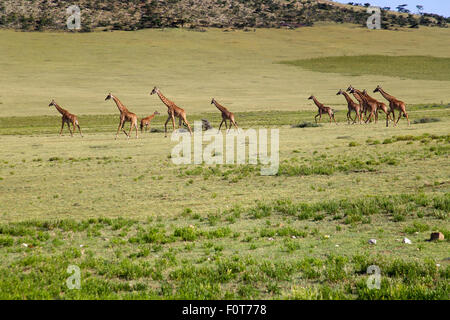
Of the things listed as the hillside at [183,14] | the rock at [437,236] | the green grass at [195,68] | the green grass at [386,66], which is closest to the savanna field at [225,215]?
the rock at [437,236]

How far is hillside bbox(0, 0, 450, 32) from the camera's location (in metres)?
144

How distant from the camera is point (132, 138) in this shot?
36.5 metres

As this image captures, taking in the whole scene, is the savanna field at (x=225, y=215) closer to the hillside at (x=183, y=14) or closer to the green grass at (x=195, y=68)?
the green grass at (x=195, y=68)

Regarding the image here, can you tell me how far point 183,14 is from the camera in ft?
521

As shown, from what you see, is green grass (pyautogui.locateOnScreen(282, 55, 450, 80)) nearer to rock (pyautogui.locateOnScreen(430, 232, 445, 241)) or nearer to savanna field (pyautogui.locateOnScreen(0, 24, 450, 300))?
savanna field (pyautogui.locateOnScreen(0, 24, 450, 300))

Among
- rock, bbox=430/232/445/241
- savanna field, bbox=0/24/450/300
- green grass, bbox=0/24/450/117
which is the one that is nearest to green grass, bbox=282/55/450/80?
green grass, bbox=0/24/450/117

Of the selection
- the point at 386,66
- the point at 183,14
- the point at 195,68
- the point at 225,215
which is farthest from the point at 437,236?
the point at 183,14

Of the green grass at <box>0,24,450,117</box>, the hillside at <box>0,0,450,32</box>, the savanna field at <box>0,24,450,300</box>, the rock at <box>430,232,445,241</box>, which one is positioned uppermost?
the hillside at <box>0,0,450,32</box>

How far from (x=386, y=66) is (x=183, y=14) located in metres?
71.2

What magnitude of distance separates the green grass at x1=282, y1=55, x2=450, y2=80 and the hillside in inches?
1639

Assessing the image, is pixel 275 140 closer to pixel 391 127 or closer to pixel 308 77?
pixel 391 127

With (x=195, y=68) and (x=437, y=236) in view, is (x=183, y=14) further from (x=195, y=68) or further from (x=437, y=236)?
(x=437, y=236)

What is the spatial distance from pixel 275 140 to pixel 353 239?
2155cm

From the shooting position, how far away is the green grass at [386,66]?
4122 inches
